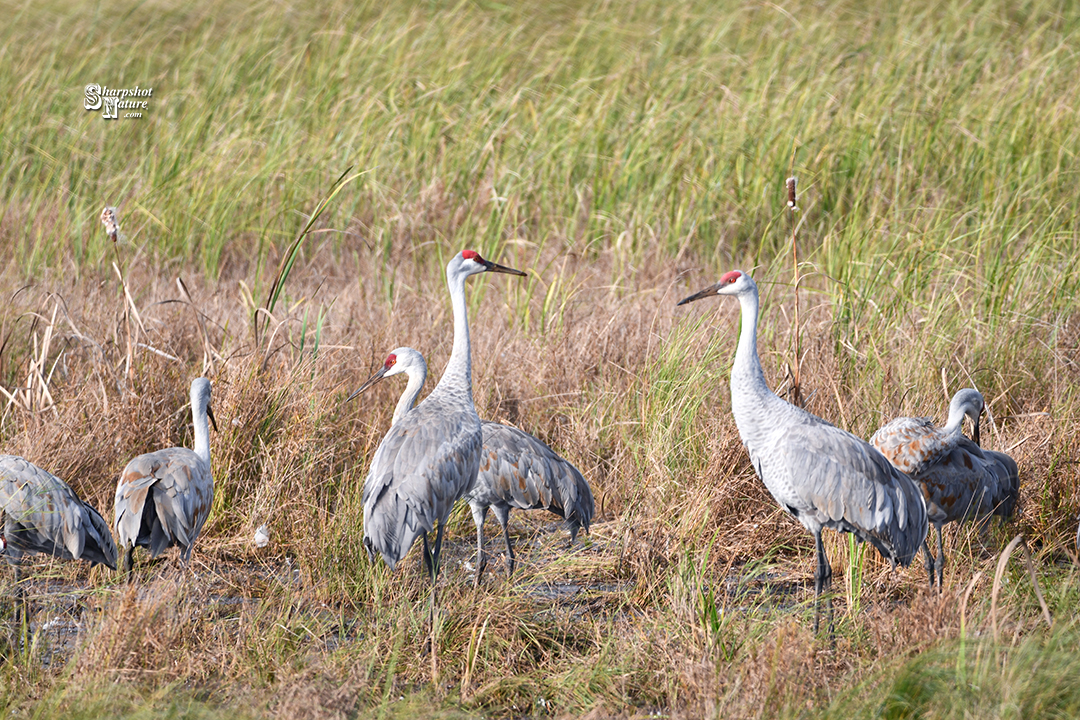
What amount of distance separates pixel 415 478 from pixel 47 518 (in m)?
1.35

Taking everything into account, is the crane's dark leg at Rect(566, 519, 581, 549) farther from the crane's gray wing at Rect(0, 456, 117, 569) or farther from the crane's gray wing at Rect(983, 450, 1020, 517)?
the crane's gray wing at Rect(0, 456, 117, 569)

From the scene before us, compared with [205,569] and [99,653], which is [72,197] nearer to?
[205,569]

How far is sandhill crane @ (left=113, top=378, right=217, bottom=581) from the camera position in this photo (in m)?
4.30

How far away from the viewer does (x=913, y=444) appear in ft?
15.1

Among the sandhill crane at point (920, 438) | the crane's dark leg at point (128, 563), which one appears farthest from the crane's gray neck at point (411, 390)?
the sandhill crane at point (920, 438)

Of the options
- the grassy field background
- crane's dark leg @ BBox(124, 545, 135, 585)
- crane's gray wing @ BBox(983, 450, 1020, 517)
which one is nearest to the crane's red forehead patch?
the grassy field background

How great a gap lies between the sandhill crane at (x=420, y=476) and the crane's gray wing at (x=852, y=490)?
1244 mm

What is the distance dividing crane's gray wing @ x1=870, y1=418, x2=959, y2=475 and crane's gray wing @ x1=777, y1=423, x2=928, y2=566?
0.27m

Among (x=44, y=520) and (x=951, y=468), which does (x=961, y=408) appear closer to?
(x=951, y=468)

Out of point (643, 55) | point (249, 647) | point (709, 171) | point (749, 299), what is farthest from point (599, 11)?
point (249, 647)

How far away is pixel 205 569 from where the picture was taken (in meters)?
4.60

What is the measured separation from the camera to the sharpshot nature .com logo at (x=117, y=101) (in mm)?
9156

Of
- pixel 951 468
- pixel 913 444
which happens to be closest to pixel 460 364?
pixel 913 444

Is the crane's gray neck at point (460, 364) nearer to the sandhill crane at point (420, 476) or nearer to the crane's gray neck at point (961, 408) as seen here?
the sandhill crane at point (420, 476)
